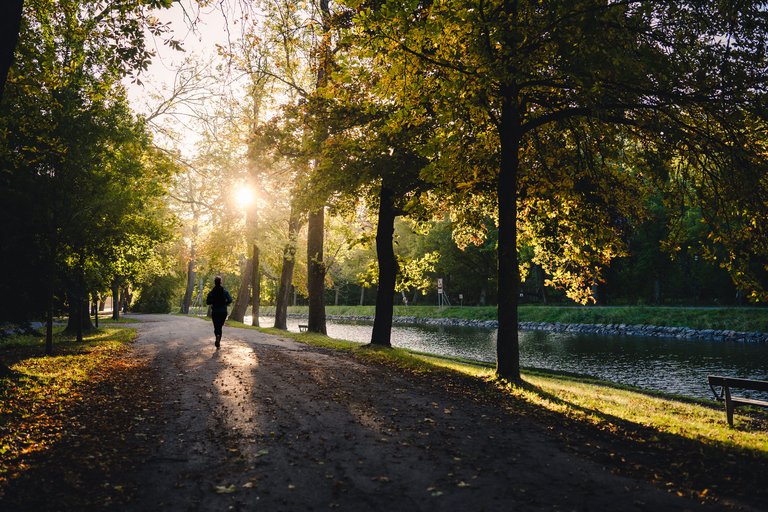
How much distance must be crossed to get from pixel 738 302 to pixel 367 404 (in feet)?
166

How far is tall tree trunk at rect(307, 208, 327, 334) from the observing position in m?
21.7

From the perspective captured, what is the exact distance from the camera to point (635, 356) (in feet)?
74.1

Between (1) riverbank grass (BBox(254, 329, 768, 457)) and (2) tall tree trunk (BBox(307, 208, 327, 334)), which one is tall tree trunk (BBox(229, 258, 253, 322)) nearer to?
(2) tall tree trunk (BBox(307, 208, 327, 334))

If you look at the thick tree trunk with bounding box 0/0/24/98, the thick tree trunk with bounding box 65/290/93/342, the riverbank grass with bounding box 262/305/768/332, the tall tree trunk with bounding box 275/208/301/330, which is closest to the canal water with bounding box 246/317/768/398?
the riverbank grass with bounding box 262/305/768/332

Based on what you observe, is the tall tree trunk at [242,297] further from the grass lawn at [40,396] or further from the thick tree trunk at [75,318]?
the grass lawn at [40,396]

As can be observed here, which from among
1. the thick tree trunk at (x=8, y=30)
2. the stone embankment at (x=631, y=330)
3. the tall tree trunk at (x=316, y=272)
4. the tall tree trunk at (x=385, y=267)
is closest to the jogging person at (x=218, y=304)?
the tall tree trunk at (x=385, y=267)

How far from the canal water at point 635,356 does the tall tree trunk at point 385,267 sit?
7.72 m

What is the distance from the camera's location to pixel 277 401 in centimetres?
785

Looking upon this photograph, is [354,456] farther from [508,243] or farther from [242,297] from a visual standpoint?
[242,297]

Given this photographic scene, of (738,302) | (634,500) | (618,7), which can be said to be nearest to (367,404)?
(634,500)

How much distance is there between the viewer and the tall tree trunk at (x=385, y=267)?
1592 centimetres

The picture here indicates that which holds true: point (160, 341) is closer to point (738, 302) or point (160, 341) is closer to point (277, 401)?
point (277, 401)

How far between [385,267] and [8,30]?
37.5 ft

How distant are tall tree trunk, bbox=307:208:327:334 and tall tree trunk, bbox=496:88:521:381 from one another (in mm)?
11453
